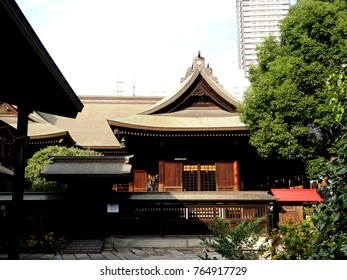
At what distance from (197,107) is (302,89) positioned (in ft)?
19.5

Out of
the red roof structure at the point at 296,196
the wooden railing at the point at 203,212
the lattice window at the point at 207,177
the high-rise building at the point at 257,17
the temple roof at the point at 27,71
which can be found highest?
the high-rise building at the point at 257,17

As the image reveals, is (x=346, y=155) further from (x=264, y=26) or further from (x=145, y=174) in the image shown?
(x=264, y=26)

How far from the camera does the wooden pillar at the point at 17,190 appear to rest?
7.42 meters

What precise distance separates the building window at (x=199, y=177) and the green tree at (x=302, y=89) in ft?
9.69

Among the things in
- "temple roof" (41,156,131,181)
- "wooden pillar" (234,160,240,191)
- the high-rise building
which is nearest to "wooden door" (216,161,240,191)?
"wooden pillar" (234,160,240,191)

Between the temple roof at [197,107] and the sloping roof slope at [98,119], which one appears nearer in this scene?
the temple roof at [197,107]

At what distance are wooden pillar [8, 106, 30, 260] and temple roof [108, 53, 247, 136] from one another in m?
8.42

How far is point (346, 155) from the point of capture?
3.78m

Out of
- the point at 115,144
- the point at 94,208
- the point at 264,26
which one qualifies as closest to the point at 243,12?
the point at 264,26

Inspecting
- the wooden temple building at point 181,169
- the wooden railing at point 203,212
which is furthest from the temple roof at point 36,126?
the wooden railing at point 203,212

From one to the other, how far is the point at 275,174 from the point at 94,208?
35.4 ft

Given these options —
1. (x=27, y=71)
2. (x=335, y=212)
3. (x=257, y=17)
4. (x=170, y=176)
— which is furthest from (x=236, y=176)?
(x=257, y=17)

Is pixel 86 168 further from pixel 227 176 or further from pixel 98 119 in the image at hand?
pixel 98 119

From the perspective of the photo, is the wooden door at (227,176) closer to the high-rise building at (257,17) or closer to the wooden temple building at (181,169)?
the wooden temple building at (181,169)
